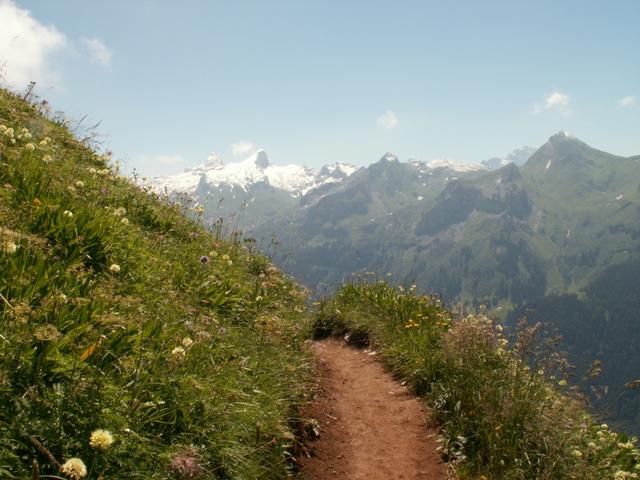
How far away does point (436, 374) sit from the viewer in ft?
28.0

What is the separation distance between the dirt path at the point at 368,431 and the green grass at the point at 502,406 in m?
0.32

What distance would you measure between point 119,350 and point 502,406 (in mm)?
5160

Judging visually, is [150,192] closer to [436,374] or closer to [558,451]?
[436,374]

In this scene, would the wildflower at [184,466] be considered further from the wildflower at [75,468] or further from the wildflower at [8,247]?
the wildflower at [8,247]

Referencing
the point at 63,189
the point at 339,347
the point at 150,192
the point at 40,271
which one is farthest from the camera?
the point at 339,347

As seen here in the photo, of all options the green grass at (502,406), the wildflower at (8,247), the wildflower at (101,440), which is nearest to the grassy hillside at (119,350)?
the wildflower at (101,440)

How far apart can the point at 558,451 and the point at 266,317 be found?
4734mm

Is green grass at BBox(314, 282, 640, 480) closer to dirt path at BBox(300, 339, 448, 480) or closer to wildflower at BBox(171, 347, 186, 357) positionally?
dirt path at BBox(300, 339, 448, 480)

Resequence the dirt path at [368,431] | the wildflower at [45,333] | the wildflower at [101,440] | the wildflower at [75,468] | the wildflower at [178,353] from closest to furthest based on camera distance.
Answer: the wildflower at [75,468]
the wildflower at [101,440]
the wildflower at [45,333]
the wildflower at [178,353]
the dirt path at [368,431]

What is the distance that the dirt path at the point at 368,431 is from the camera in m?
6.45

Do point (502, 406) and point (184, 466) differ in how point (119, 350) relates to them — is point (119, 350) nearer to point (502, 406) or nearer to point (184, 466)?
point (184, 466)

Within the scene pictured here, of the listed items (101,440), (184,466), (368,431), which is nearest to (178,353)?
(184,466)

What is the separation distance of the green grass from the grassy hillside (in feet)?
7.79

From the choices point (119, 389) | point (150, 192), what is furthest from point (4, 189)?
point (150, 192)
